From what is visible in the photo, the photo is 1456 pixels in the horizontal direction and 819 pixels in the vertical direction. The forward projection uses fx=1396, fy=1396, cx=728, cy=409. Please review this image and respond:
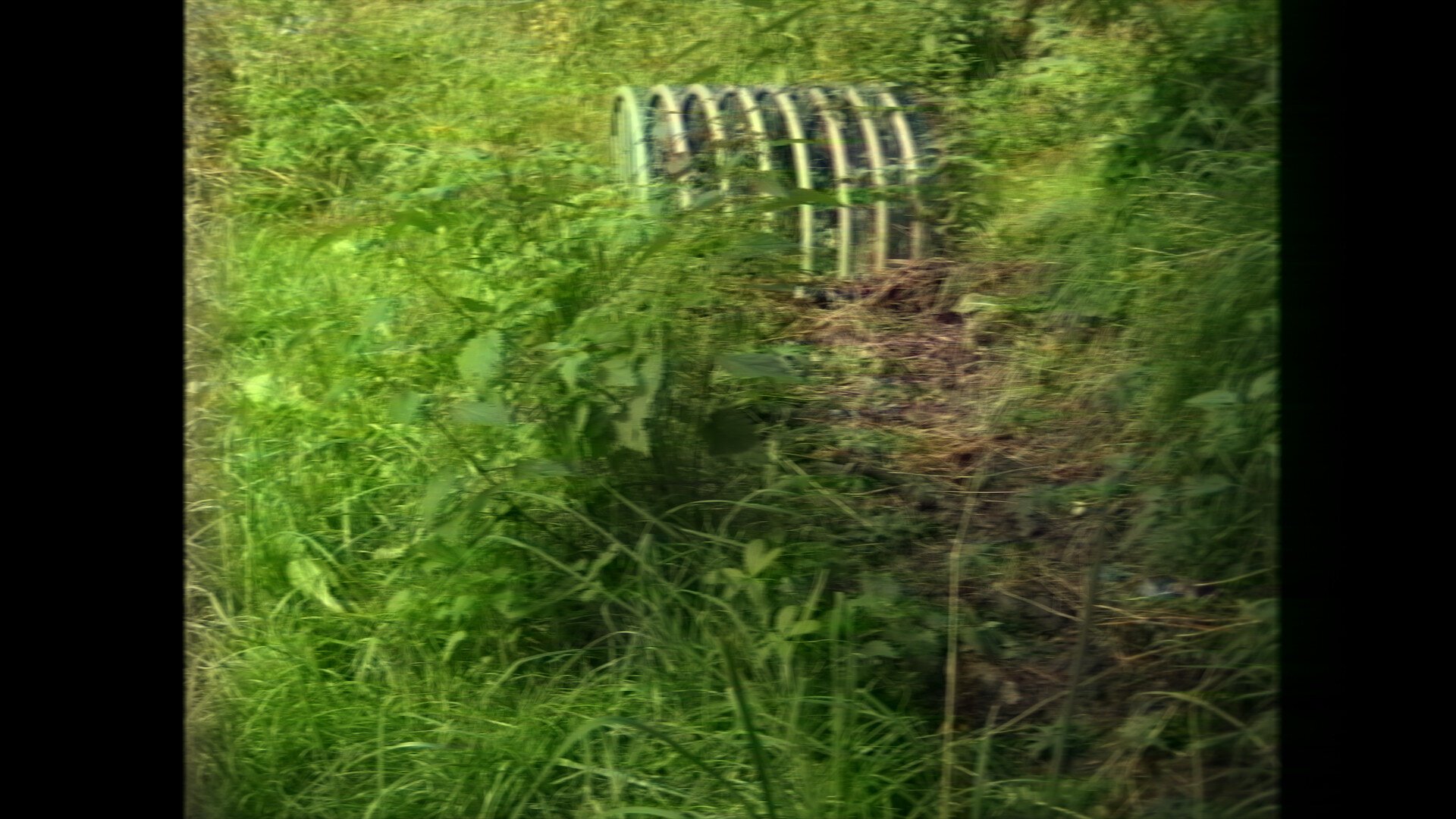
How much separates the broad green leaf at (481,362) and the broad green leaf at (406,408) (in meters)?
0.10

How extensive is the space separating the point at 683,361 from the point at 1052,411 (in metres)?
0.74

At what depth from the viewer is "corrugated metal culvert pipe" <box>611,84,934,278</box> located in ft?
10.3

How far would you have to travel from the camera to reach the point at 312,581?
2.42 meters

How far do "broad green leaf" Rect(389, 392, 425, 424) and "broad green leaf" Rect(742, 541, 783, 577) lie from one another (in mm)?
677

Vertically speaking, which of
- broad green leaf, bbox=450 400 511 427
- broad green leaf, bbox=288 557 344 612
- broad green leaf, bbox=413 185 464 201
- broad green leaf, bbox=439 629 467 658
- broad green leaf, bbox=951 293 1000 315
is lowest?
broad green leaf, bbox=439 629 467 658

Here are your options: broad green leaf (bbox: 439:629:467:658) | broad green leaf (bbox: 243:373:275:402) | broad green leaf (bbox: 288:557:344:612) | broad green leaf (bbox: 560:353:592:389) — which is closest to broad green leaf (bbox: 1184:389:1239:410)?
broad green leaf (bbox: 560:353:592:389)

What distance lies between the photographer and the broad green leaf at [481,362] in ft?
8.04

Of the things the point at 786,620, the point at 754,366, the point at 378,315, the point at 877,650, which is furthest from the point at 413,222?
the point at 877,650

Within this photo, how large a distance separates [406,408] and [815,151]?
1.37 meters

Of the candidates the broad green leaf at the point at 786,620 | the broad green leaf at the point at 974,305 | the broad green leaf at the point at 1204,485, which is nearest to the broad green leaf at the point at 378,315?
the broad green leaf at the point at 786,620

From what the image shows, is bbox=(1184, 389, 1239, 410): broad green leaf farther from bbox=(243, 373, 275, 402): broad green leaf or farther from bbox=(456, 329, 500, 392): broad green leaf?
bbox=(243, 373, 275, 402): broad green leaf

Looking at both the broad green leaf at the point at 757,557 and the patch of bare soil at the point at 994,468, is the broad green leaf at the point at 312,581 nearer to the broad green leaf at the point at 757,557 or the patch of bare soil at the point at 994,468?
the broad green leaf at the point at 757,557
